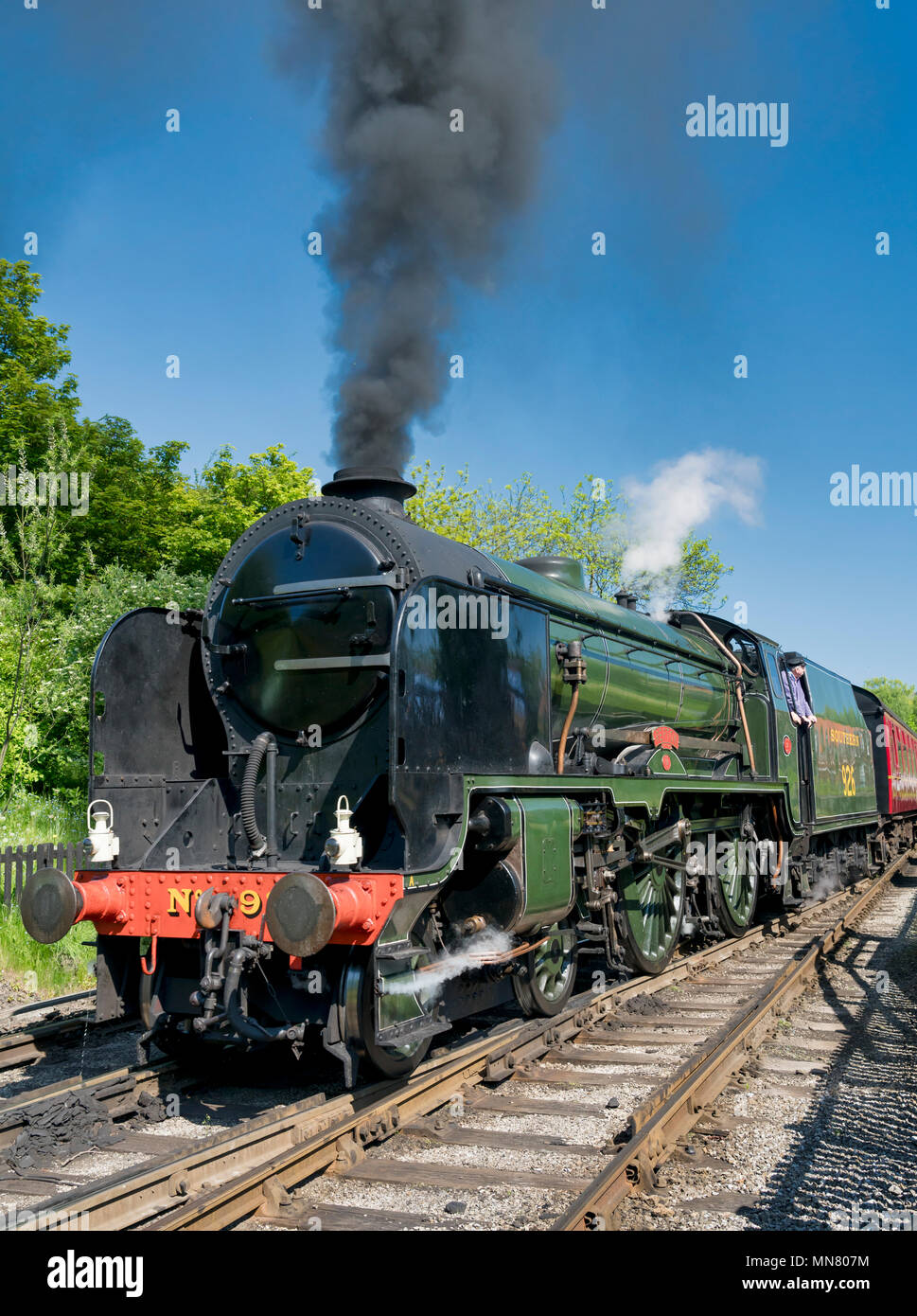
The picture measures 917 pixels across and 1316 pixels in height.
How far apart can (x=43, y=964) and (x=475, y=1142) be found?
18.7 ft

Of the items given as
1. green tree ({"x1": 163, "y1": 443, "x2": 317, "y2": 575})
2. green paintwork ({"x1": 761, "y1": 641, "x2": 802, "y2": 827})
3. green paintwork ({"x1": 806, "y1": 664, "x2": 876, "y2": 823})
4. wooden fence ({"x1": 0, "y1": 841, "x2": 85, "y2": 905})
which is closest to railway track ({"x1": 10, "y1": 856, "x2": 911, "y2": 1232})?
green paintwork ({"x1": 761, "y1": 641, "x2": 802, "y2": 827})

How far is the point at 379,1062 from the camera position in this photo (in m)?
4.89

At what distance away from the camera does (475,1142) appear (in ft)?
15.0

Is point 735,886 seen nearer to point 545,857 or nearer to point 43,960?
point 545,857

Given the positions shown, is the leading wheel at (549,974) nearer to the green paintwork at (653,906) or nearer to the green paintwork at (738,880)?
the green paintwork at (653,906)

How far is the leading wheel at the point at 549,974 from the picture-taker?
249 inches

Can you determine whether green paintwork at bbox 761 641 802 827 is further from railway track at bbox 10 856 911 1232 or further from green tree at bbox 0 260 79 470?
green tree at bbox 0 260 79 470

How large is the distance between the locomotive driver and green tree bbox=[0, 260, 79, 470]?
1640cm

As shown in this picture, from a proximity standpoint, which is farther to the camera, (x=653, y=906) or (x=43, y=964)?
(x=43, y=964)

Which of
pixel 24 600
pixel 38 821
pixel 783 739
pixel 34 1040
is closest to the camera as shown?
pixel 34 1040

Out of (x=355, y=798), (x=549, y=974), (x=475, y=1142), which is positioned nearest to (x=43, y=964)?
(x=549, y=974)

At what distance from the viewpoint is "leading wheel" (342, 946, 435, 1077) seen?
4.57 meters

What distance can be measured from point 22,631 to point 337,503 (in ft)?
31.7

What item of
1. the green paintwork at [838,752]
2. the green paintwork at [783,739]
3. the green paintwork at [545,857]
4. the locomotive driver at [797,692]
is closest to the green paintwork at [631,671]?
the green paintwork at [783,739]
